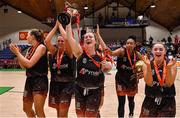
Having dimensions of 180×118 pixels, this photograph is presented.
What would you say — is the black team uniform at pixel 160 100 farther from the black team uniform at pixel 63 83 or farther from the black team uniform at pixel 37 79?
the black team uniform at pixel 37 79

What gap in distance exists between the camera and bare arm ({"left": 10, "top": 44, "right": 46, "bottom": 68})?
460cm

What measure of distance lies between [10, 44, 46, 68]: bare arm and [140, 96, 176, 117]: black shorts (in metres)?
1.65

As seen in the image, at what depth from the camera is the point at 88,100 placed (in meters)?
4.44

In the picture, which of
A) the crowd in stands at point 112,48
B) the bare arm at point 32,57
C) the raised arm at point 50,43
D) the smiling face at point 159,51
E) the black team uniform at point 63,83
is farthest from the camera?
the crowd in stands at point 112,48

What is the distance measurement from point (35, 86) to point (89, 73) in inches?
35.7

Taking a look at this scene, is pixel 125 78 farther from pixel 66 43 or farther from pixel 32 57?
pixel 32 57

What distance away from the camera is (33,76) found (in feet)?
16.1

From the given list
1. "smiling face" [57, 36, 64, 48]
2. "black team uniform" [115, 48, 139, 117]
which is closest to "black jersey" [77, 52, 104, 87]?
"smiling face" [57, 36, 64, 48]

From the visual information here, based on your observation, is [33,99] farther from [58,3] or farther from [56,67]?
[58,3]

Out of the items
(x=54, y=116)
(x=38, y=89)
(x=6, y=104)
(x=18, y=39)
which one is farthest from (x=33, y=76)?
(x=18, y=39)

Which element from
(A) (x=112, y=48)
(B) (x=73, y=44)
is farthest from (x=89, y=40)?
(A) (x=112, y=48)

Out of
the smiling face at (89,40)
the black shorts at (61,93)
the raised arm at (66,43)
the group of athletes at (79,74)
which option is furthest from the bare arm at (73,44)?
the black shorts at (61,93)

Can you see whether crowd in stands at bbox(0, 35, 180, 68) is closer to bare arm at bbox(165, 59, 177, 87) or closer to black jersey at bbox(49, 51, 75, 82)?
black jersey at bbox(49, 51, 75, 82)

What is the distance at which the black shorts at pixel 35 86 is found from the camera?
4.86 metres
